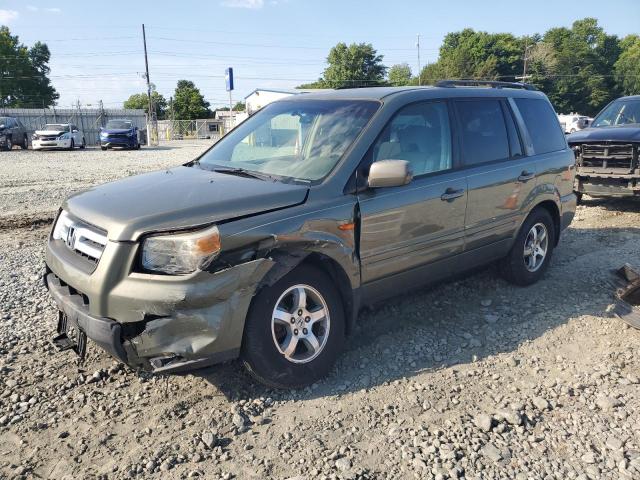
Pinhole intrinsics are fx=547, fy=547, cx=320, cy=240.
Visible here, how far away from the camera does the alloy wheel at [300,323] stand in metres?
3.31

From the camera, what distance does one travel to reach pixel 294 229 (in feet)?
10.7

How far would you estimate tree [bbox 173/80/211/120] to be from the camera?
85500 mm

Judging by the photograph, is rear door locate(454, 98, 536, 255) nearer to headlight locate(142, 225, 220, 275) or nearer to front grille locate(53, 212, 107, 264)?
headlight locate(142, 225, 220, 275)

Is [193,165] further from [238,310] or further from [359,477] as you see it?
[359,477]

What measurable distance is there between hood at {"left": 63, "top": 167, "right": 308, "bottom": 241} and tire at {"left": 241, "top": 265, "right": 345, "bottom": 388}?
474mm

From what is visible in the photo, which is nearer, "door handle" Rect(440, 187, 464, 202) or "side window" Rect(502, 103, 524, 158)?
"door handle" Rect(440, 187, 464, 202)

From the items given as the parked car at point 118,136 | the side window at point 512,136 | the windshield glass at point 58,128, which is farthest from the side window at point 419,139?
the windshield glass at point 58,128

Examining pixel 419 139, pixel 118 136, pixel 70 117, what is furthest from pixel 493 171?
pixel 70 117

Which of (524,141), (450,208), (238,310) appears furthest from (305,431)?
(524,141)

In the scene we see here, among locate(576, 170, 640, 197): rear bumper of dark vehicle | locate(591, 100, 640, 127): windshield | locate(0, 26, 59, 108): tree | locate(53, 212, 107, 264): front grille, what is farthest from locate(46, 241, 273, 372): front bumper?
locate(0, 26, 59, 108): tree

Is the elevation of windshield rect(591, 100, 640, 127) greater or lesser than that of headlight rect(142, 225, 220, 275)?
greater

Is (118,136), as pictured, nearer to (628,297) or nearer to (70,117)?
(70,117)

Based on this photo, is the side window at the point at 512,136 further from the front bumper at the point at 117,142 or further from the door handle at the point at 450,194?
the front bumper at the point at 117,142

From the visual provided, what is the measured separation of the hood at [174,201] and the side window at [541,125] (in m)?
2.88
